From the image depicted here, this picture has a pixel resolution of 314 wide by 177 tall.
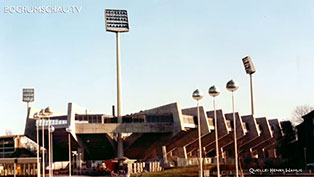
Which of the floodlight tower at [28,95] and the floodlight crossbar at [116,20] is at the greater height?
the floodlight crossbar at [116,20]

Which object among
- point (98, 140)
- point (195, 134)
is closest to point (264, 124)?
point (195, 134)

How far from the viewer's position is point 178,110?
87688 mm

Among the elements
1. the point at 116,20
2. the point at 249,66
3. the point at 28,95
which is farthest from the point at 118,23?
the point at 249,66

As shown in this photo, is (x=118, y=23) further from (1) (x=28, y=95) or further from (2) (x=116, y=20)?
(1) (x=28, y=95)

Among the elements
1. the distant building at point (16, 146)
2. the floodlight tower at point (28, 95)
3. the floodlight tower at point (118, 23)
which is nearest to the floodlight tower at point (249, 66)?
the floodlight tower at point (118, 23)

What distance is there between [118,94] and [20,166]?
31.2 m

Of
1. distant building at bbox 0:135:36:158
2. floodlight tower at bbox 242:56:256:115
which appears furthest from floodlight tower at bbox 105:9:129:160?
floodlight tower at bbox 242:56:256:115

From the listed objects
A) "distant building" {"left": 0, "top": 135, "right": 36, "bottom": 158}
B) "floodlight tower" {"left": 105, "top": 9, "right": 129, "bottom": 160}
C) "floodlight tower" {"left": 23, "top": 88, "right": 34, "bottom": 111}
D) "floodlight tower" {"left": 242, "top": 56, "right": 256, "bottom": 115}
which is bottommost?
"distant building" {"left": 0, "top": 135, "right": 36, "bottom": 158}

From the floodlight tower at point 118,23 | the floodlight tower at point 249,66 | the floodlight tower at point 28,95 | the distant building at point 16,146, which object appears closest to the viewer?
the floodlight tower at point 118,23

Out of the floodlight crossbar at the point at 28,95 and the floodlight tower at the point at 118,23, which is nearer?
the floodlight tower at the point at 118,23

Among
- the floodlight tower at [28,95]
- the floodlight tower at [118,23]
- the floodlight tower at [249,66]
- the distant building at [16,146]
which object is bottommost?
the distant building at [16,146]

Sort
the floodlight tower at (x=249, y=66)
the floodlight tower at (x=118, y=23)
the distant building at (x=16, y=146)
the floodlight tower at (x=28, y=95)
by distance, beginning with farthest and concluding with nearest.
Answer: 1. the floodlight tower at (x=249, y=66)
2. the floodlight tower at (x=28, y=95)
3. the distant building at (x=16, y=146)
4. the floodlight tower at (x=118, y=23)

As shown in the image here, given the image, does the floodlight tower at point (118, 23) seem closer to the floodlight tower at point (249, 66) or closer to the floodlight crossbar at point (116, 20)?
the floodlight crossbar at point (116, 20)

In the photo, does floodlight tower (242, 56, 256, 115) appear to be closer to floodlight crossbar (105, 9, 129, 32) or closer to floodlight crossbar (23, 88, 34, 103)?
floodlight crossbar (105, 9, 129, 32)
